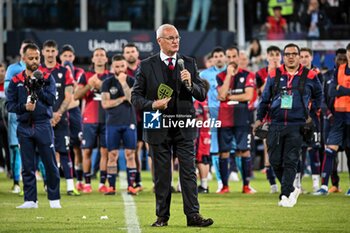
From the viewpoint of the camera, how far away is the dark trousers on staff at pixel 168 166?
12.7 m

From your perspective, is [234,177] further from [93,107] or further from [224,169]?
[93,107]

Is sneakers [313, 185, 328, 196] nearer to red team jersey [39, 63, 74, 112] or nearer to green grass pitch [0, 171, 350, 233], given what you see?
green grass pitch [0, 171, 350, 233]

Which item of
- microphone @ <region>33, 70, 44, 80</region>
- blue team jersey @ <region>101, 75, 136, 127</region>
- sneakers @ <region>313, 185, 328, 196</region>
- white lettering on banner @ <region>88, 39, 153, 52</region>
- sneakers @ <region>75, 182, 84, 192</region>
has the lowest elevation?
sneakers @ <region>75, 182, 84, 192</region>

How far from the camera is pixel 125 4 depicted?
31.1 m

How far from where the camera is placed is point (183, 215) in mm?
14195

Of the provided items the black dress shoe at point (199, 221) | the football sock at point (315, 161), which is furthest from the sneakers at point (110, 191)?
the black dress shoe at point (199, 221)

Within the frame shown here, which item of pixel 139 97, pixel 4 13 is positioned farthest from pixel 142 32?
pixel 139 97

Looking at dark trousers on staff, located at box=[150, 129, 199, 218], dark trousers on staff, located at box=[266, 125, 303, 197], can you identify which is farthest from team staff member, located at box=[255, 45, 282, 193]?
dark trousers on staff, located at box=[150, 129, 199, 218]

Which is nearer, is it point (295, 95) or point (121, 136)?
point (295, 95)

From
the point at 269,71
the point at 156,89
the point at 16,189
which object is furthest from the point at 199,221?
the point at 269,71

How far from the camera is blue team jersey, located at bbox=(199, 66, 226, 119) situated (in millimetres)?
19719

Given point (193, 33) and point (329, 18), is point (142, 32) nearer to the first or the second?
point (193, 33)

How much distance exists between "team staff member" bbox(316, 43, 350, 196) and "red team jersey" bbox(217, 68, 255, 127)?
4.96 ft

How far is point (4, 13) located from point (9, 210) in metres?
16.6
